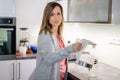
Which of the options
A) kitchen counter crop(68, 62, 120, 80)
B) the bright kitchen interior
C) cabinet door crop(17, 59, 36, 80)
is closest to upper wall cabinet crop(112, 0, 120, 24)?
the bright kitchen interior

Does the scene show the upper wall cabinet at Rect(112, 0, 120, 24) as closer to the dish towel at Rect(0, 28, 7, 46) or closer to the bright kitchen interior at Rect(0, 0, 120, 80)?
the bright kitchen interior at Rect(0, 0, 120, 80)

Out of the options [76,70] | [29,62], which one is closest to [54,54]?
[76,70]

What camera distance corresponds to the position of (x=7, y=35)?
9.57 feet

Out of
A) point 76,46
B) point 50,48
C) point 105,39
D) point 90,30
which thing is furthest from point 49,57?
point 90,30

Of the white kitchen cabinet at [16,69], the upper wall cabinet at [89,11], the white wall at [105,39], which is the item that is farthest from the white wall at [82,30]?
the white kitchen cabinet at [16,69]

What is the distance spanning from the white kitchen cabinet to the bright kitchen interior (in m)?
0.56

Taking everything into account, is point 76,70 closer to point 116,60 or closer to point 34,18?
point 116,60

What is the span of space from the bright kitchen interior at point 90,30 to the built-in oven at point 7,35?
0.12 m

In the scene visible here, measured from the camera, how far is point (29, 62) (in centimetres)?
300

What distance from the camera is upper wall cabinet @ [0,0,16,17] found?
2.87 m

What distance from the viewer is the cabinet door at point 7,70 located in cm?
287

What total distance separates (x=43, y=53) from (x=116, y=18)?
0.69 meters

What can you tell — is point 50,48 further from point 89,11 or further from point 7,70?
point 7,70

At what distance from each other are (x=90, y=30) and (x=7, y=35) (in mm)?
1173
